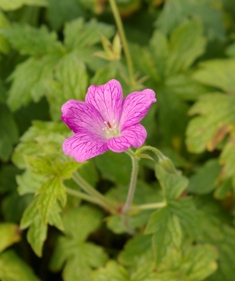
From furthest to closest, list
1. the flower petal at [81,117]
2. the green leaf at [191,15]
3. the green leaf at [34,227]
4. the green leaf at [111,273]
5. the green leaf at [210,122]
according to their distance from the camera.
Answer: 1. the green leaf at [191,15]
2. the green leaf at [210,122]
3. the green leaf at [111,273]
4. the green leaf at [34,227]
5. the flower petal at [81,117]

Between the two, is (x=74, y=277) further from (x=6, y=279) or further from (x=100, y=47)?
(x=100, y=47)

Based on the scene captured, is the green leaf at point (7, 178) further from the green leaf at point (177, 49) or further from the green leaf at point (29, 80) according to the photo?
the green leaf at point (177, 49)

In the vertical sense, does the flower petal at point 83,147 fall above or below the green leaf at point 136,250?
above

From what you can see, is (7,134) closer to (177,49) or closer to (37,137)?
(37,137)

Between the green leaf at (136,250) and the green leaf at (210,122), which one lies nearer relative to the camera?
the green leaf at (136,250)

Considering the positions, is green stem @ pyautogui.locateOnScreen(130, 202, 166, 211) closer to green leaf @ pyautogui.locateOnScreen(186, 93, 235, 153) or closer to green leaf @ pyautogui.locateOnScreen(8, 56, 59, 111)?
green leaf @ pyautogui.locateOnScreen(186, 93, 235, 153)

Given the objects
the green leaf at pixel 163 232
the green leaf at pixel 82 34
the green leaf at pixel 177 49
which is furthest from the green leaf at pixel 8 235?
the green leaf at pixel 177 49
